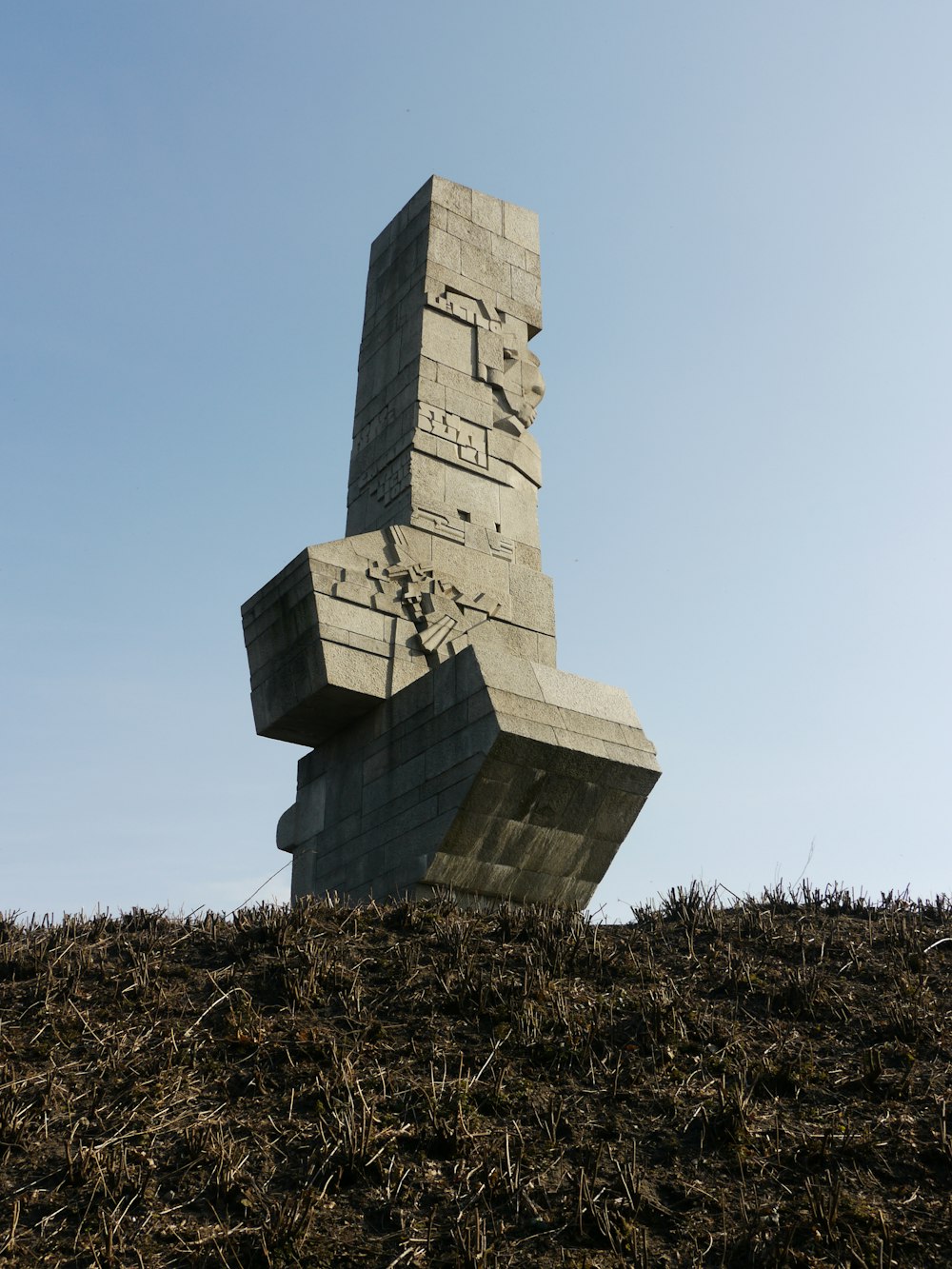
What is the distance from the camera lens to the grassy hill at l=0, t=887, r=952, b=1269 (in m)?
4.67

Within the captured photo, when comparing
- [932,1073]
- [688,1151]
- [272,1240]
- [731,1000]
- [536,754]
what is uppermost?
[536,754]

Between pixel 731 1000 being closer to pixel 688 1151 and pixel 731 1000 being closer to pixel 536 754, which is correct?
pixel 688 1151

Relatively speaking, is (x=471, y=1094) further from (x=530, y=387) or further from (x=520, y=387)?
(x=530, y=387)

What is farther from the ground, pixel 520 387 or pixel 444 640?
pixel 520 387

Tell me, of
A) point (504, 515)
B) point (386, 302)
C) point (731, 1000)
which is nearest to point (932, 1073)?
point (731, 1000)

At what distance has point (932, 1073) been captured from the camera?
589 cm

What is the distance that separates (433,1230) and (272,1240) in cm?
57

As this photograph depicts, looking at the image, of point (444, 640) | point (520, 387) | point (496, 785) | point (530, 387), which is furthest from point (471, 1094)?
point (530, 387)

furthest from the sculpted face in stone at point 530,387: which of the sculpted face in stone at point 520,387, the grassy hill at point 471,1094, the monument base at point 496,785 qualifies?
the grassy hill at point 471,1094

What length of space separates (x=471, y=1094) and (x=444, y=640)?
6187mm

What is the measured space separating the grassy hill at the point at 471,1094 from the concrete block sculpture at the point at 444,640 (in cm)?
220

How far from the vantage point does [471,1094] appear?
564 cm

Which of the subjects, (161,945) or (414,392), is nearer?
(161,945)

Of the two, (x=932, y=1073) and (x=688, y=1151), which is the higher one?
(x=932, y=1073)
